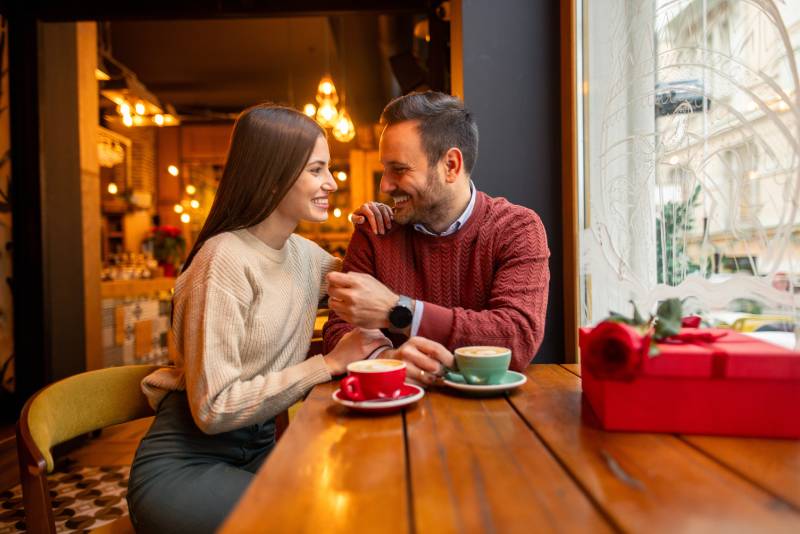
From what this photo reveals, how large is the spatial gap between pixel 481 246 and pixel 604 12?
2.89 feet

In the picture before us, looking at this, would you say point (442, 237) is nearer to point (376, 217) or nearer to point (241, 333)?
point (376, 217)

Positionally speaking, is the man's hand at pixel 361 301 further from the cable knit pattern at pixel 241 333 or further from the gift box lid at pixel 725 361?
the gift box lid at pixel 725 361

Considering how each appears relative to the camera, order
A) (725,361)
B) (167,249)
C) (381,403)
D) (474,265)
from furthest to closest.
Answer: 1. (167,249)
2. (474,265)
3. (381,403)
4. (725,361)

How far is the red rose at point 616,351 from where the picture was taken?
2.82 ft

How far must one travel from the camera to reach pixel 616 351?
872mm

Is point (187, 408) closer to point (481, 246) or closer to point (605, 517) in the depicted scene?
point (481, 246)

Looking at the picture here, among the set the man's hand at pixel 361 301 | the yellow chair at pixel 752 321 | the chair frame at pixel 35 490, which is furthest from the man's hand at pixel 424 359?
the chair frame at pixel 35 490

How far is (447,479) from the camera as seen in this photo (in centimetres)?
71

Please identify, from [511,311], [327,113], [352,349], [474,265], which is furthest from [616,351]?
[327,113]

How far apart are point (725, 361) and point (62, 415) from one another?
135cm

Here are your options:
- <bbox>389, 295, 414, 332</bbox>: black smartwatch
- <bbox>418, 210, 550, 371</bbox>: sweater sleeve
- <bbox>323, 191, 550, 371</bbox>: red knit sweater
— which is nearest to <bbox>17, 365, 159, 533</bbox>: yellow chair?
<bbox>323, 191, 550, 371</bbox>: red knit sweater

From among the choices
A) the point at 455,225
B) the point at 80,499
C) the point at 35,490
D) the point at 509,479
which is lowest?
the point at 80,499

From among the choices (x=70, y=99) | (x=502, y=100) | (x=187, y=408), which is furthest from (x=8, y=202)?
(x=502, y=100)

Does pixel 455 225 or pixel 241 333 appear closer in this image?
pixel 241 333
